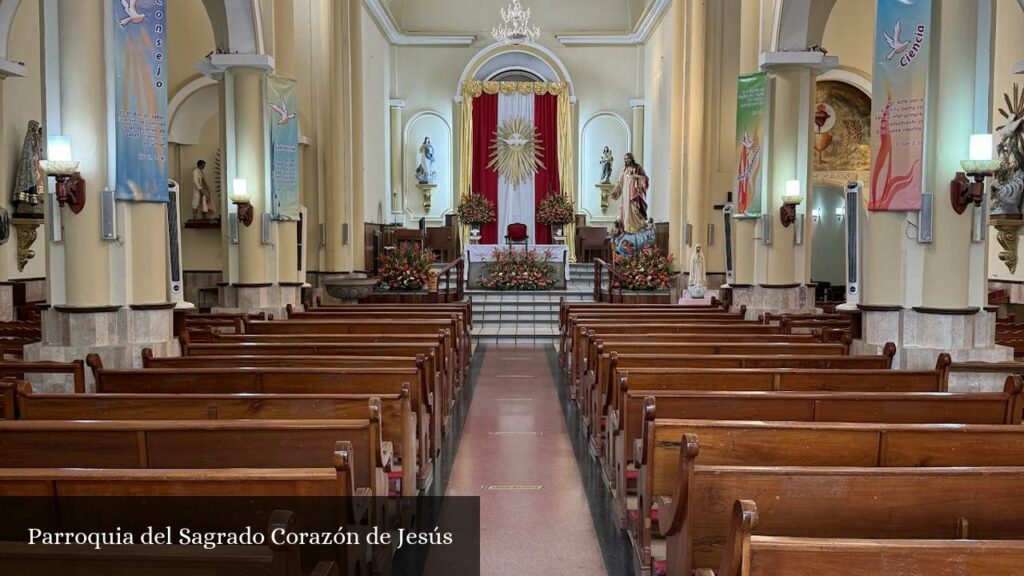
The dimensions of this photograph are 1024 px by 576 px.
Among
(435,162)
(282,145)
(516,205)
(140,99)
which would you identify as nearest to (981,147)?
(140,99)

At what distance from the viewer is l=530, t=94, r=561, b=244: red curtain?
21484 mm

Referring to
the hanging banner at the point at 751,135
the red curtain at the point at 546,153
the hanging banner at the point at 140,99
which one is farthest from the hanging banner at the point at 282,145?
the red curtain at the point at 546,153

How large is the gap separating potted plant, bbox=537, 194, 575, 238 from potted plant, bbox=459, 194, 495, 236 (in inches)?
53.2

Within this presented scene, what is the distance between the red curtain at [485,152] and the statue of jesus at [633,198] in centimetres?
525

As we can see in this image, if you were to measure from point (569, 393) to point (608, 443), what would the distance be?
320 centimetres

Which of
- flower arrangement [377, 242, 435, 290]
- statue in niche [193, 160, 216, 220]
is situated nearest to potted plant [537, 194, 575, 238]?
flower arrangement [377, 242, 435, 290]

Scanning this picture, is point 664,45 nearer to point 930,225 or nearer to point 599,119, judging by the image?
point 599,119

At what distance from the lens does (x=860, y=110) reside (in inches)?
642

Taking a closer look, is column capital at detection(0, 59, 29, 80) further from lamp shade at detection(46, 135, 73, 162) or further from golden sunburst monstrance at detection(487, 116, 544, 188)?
golden sunburst monstrance at detection(487, 116, 544, 188)

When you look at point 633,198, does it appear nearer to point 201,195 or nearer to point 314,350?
point 201,195

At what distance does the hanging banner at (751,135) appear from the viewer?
32.8 feet

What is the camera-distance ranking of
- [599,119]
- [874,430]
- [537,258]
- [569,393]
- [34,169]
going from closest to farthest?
[874,430] < [569,393] < [34,169] < [537,258] < [599,119]

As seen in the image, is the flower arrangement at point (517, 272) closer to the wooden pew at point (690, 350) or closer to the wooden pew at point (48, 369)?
the wooden pew at point (690, 350)

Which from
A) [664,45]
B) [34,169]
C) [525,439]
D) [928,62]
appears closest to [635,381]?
[525,439]
